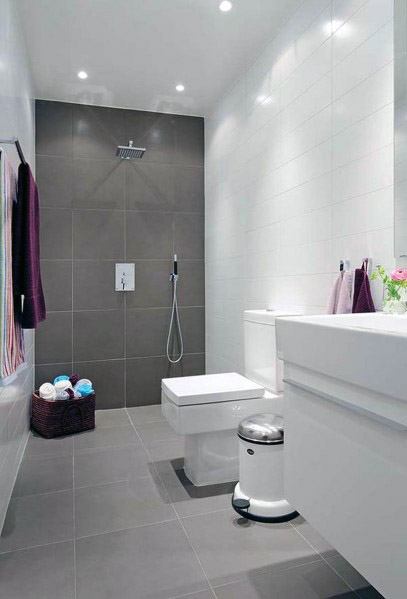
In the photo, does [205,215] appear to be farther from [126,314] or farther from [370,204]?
[370,204]

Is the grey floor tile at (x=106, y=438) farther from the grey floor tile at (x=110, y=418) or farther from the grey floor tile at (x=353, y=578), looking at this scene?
the grey floor tile at (x=353, y=578)

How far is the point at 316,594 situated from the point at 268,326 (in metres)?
1.22

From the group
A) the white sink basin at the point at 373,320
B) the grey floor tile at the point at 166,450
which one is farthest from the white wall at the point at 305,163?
the grey floor tile at the point at 166,450

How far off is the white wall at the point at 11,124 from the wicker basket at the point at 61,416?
22 centimetres

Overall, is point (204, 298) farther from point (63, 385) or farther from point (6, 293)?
point (6, 293)

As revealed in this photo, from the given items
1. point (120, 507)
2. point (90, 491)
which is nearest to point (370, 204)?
point (120, 507)

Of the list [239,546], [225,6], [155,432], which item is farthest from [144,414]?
[225,6]

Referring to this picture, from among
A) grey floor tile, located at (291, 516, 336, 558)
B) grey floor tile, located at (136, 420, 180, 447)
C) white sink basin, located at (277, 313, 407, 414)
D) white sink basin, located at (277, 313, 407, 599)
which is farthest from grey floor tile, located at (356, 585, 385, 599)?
grey floor tile, located at (136, 420, 180, 447)

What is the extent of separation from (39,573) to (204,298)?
8.72 ft

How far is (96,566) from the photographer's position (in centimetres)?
161

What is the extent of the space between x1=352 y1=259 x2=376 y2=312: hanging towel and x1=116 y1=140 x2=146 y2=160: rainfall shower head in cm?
216

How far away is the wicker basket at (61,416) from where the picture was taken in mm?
3023

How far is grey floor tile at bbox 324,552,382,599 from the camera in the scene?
1.44 m

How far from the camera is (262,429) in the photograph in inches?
78.5
